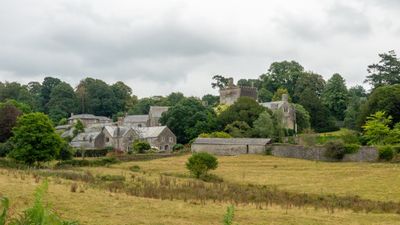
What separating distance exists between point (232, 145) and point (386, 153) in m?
23.5

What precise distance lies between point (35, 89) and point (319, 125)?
99.0 meters

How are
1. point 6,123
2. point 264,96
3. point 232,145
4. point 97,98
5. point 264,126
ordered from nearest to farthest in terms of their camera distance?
point 232,145
point 6,123
point 264,126
point 264,96
point 97,98

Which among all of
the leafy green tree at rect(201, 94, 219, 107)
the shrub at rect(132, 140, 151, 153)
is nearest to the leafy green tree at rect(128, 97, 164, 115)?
the leafy green tree at rect(201, 94, 219, 107)

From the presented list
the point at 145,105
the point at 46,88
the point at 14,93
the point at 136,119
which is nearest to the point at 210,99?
the point at 145,105

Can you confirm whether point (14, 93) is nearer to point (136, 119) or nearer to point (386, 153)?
point (136, 119)

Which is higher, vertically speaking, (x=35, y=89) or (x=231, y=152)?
(x=35, y=89)

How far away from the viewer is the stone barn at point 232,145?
235ft

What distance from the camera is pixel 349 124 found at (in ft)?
314

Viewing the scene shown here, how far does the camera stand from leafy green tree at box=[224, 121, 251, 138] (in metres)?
79.8

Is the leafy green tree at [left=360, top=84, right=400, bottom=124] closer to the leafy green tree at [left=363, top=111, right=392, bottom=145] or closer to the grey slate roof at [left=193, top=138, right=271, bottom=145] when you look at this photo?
the leafy green tree at [left=363, top=111, right=392, bottom=145]

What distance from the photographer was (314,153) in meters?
64.1

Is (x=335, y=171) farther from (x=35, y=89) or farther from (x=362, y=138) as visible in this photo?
(x=35, y=89)

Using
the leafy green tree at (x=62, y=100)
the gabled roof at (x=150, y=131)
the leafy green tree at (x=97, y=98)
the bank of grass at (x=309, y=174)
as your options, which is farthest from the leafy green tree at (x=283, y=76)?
the bank of grass at (x=309, y=174)

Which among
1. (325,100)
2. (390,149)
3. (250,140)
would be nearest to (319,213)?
(390,149)
